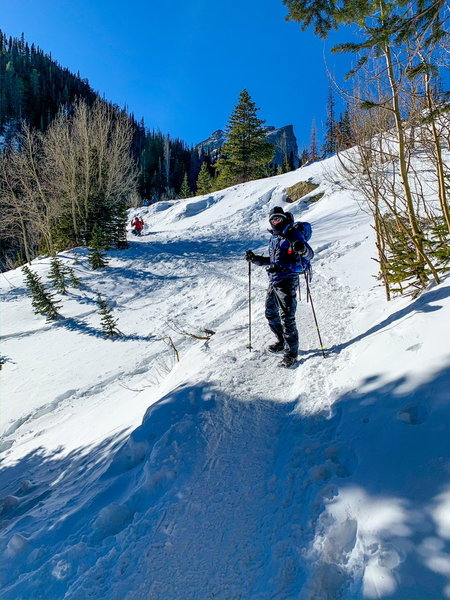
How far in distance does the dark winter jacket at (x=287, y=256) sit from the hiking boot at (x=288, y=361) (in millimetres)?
1067

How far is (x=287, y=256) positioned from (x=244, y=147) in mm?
33976

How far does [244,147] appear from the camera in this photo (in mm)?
34000

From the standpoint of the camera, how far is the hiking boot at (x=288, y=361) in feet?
13.7

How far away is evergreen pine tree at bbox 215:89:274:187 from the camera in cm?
3312

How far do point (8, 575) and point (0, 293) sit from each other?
16.9m

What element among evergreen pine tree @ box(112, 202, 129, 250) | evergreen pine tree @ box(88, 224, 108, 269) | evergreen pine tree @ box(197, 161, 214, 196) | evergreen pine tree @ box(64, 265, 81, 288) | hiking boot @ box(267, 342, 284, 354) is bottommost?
hiking boot @ box(267, 342, 284, 354)

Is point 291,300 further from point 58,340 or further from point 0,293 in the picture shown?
point 0,293

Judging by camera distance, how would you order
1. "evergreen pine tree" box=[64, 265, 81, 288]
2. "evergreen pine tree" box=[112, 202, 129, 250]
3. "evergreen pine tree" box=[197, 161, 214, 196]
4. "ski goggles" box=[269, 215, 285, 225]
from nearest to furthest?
"ski goggles" box=[269, 215, 285, 225]
"evergreen pine tree" box=[64, 265, 81, 288]
"evergreen pine tree" box=[112, 202, 129, 250]
"evergreen pine tree" box=[197, 161, 214, 196]

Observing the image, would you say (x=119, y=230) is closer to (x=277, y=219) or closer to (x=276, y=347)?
(x=277, y=219)

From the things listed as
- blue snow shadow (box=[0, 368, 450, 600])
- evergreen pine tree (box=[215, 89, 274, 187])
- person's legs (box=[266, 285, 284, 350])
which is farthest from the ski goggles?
evergreen pine tree (box=[215, 89, 274, 187])

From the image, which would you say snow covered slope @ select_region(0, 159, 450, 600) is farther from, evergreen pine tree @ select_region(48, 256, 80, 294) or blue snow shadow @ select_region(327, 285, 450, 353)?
evergreen pine tree @ select_region(48, 256, 80, 294)

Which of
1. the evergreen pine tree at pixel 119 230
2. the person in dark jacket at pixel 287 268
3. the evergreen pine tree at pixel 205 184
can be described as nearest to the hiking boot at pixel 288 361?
the person in dark jacket at pixel 287 268

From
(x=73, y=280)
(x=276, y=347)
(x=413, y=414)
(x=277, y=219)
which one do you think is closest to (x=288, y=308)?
(x=276, y=347)

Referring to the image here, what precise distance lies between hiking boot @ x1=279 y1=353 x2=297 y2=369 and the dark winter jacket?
3.50 ft
